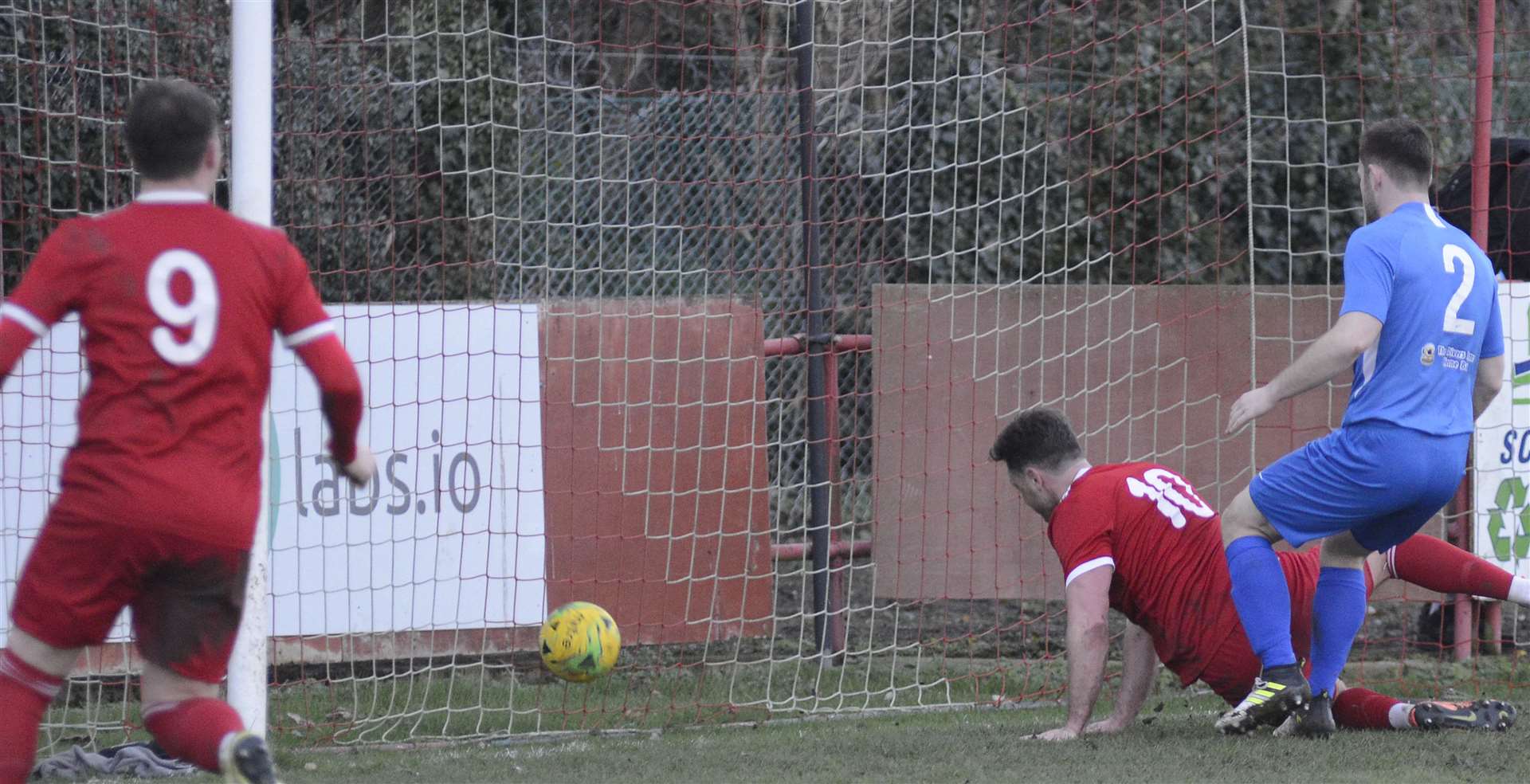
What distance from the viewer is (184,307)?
287 centimetres

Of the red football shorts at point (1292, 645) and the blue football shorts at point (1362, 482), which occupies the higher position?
the blue football shorts at point (1362, 482)

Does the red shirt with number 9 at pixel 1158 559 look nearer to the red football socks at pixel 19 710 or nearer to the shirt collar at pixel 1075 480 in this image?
the shirt collar at pixel 1075 480

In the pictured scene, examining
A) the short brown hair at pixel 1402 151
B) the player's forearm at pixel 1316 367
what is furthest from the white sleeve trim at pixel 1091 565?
the short brown hair at pixel 1402 151

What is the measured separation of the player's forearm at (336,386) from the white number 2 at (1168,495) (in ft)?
7.96

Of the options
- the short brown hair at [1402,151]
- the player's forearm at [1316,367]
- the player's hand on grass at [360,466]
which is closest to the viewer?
the player's hand on grass at [360,466]

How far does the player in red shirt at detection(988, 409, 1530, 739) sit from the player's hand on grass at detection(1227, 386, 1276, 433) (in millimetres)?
588

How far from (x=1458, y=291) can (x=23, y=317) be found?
3.55 metres

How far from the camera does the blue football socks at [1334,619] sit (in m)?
4.34

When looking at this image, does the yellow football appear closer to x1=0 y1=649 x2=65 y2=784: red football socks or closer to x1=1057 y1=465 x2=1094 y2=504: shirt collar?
x1=1057 y1=465 x2=1094 y2=504: shirt collar

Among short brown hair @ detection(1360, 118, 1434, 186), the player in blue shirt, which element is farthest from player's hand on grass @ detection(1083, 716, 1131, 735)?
short brown hair @ detection(1360, 118, 1434, 186)

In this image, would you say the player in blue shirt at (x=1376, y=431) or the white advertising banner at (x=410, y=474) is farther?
the white advertising banner at (x=410, y=474)

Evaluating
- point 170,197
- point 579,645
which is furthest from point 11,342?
point 579,645

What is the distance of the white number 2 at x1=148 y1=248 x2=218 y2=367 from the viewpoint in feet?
9.34

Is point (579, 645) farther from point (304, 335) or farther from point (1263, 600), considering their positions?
point (1263, 600)
